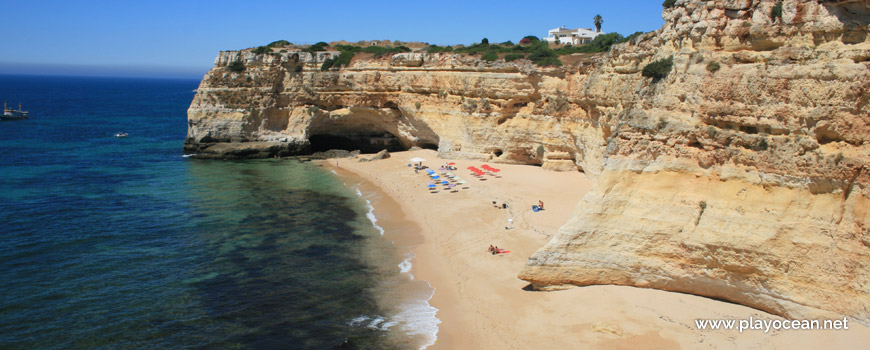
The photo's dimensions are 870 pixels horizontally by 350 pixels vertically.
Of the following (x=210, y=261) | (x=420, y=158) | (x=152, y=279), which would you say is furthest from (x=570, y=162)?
(x=152, y=279)

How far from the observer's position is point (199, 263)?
20672 millimetres

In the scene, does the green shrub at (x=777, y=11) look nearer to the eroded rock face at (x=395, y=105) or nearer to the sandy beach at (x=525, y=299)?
the sandy beach at (x=525, y=299)

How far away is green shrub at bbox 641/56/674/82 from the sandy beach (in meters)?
5.81

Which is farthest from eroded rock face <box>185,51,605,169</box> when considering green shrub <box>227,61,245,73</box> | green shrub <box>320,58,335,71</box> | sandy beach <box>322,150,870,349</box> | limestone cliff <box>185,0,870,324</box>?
limestone cliff <box>185,0,870,324</box>

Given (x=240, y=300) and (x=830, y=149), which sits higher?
(x=830, y=149)

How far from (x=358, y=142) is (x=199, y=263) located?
26.2 m

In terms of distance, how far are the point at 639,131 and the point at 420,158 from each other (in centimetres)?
2514

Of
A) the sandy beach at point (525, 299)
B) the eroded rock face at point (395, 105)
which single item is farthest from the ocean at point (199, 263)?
the eroded rock face at point (395, 105)

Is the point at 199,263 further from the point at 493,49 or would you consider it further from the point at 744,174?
the point at 493,49

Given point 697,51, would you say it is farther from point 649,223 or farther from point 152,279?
point 152,279

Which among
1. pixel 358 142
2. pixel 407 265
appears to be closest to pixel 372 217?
pixel 407 265

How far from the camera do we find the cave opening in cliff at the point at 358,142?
149 feet

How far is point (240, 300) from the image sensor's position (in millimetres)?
17531

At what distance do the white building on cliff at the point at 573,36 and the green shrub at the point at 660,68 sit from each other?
3939 centimetres
